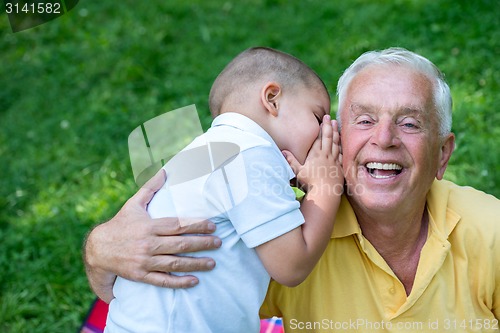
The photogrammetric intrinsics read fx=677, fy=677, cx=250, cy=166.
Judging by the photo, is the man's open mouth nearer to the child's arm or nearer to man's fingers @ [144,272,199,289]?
the child's arm

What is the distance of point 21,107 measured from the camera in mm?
6949

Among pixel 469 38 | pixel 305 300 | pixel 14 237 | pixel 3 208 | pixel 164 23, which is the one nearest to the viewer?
pixel 305 300

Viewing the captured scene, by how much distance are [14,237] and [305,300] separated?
9.45 ft

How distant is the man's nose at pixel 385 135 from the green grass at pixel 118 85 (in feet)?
7.07

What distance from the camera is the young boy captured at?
2406mm

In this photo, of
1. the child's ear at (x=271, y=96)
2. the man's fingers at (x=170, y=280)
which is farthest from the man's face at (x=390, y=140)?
the man's fingers at (x=170, y=280)

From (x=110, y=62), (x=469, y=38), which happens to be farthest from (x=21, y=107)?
(x=469, y=38)

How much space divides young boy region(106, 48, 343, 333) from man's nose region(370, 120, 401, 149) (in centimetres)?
19

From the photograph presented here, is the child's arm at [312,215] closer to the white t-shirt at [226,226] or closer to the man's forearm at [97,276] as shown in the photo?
the white t-shirt at [226,226]

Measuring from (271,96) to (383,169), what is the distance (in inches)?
21.8

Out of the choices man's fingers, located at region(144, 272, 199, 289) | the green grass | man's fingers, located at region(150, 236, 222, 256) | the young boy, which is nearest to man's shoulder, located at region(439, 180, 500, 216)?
the young boy

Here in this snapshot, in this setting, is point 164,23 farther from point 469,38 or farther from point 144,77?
point 469,38

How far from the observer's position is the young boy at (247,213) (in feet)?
7.89

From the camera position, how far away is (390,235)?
109 inches
